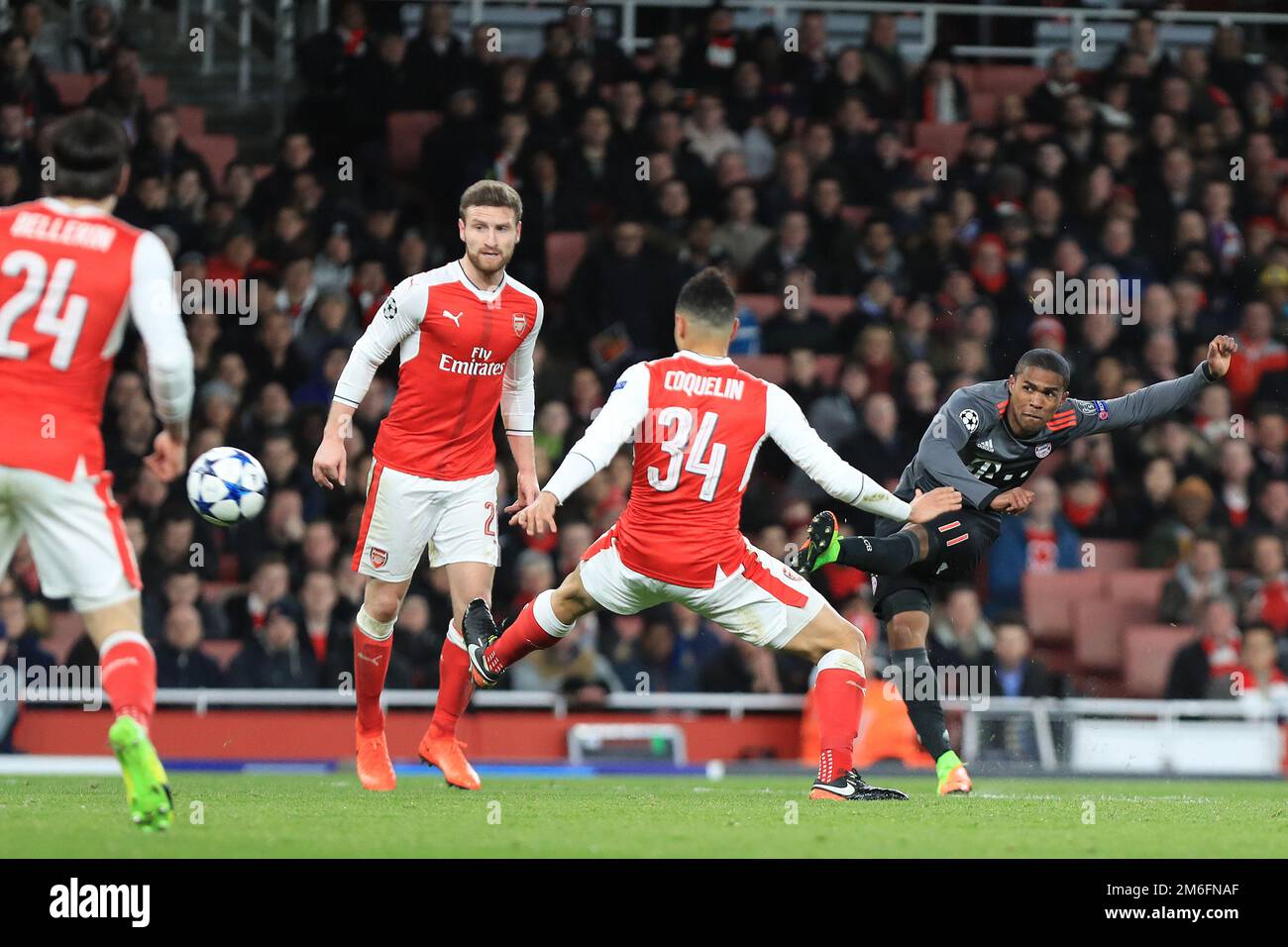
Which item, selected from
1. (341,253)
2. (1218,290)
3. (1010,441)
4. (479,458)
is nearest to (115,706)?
(479,458)

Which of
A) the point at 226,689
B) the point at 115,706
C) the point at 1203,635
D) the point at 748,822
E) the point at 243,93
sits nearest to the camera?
the point at 115,706

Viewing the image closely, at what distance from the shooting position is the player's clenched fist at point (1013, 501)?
7.84 m

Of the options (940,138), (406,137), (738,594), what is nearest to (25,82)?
(406,137)

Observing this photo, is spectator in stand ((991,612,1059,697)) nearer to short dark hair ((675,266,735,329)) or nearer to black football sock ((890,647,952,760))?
black football sock ((890,647,952,760))

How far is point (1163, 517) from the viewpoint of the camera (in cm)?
1440

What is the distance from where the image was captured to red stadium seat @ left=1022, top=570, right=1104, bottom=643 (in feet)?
46.0

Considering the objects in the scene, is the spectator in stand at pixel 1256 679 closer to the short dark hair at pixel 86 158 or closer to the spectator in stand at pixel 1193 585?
the spectator in stand at pixel 1193 585

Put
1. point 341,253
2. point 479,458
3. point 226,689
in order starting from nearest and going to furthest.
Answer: point 479,458
point 226,689
point 341,253

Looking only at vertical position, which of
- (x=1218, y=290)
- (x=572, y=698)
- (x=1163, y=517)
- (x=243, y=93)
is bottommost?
(x=572, y=698)

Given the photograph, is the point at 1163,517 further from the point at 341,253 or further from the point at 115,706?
the point at 115,706

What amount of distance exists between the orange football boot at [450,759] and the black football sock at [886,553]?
1.93 metres

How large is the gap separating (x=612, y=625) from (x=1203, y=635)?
416 cm

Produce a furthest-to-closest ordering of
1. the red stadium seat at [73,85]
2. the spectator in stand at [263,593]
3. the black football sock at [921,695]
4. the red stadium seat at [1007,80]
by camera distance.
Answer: the red stadium seat at [1007,80] → the red stadium seat at [73,85] → the spectator in stand at [263,593] → the black football sock at [921,695]

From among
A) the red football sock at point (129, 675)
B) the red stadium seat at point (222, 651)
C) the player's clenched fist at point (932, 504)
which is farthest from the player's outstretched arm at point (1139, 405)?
the red stadium seat at point (222, 651)
